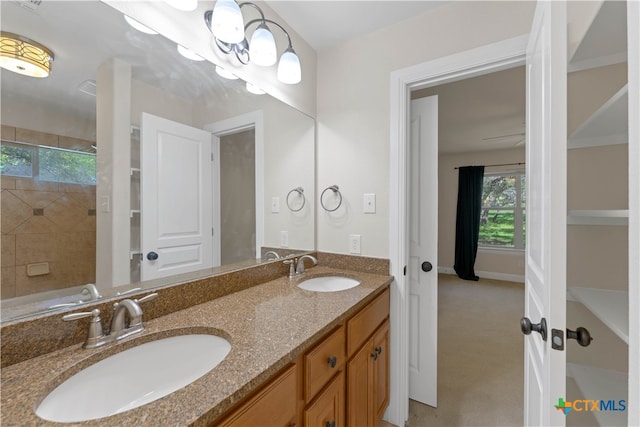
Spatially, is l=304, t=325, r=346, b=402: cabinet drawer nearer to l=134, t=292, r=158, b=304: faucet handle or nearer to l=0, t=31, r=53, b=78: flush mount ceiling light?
l=134, t=292, r=158, b=304: faucet handle

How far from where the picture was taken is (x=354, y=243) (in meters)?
1.78

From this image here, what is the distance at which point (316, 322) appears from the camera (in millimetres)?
939

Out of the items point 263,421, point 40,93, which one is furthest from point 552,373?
point 40,93

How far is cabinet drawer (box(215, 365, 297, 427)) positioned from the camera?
1.98 ft

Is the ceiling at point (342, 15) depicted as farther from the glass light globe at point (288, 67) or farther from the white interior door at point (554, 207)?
the white interior door at point (554, 207)

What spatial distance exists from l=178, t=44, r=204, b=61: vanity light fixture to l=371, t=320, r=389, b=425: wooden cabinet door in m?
1.60

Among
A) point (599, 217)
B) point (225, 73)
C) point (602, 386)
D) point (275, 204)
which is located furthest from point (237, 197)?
point (602, 386)

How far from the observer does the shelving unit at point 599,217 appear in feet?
3.01

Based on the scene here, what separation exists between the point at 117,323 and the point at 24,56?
0.80 meters

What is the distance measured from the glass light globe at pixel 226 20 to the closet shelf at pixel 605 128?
1.37m

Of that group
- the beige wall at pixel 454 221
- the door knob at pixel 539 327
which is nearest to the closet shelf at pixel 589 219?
the door knob at pixel 539 327

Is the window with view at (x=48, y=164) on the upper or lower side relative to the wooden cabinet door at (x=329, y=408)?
upper

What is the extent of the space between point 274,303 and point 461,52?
1652 mm

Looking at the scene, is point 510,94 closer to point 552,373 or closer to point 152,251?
point 552,373
